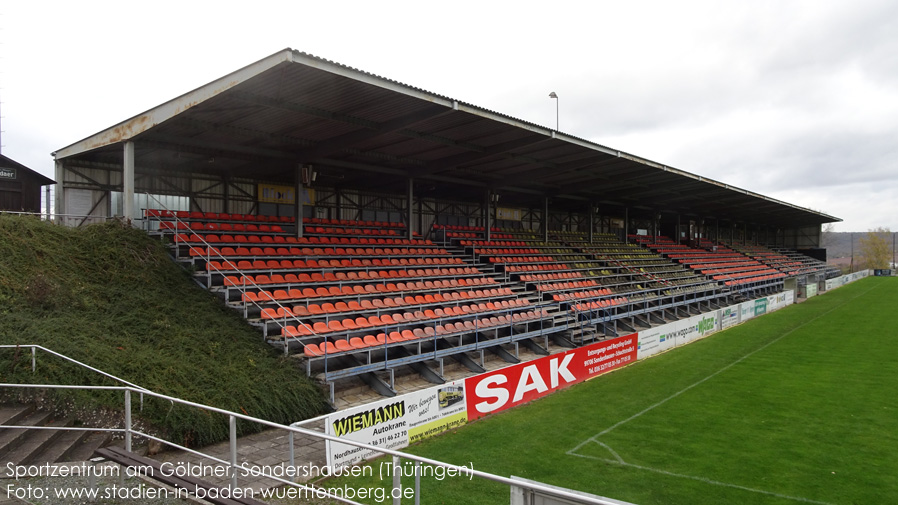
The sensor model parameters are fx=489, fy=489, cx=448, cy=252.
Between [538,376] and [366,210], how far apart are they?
41.4ft

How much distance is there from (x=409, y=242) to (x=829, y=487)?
14405 mm

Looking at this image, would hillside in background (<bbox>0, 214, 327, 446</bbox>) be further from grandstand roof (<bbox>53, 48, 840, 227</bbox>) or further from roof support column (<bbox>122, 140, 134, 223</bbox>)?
grandstand roof (<bbox>53, 48, 840, 227</bbox>)

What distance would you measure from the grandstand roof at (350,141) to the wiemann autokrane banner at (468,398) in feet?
21.0

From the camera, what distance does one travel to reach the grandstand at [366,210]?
446 inches

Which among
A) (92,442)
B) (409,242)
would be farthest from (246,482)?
(409,242)

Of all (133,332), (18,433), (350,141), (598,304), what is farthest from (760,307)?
(18,433)

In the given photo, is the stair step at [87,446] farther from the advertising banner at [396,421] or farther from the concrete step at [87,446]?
the advertising banner at [396,421]

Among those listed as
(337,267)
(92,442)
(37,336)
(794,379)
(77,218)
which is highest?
(77,218)

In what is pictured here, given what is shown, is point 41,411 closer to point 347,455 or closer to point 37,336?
point 37,336

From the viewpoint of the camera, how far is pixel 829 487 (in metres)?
7.13

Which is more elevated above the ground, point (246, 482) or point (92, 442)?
point (92, 442)

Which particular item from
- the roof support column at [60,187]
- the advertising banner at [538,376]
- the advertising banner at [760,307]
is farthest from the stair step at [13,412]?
the advertising banner at [760,307]

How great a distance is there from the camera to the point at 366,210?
2164 centimetres

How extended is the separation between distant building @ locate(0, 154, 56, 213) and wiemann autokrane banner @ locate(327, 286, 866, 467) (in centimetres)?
1445
